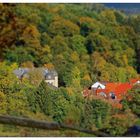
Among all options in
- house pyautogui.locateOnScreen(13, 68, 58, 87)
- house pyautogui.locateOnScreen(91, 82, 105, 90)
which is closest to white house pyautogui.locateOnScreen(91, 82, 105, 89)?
house pyautogui.locateOnScreen(91, 82, 105, 90)

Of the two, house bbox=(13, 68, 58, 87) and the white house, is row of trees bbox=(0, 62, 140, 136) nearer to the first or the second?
house bbox=(13, 68, 58, 87)

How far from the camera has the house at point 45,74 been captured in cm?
736

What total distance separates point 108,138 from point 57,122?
663 millimetres

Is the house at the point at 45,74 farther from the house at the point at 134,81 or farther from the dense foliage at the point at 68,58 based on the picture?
the house at the point at 134,81

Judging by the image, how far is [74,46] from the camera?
753 centimetres

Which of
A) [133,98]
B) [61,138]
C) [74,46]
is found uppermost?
[74,46]

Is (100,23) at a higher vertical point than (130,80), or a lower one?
higher

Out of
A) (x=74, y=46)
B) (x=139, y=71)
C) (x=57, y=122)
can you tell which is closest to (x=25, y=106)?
(x=57, y=122)

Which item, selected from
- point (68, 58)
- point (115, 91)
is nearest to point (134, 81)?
point (115, 91)

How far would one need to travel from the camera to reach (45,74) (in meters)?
7.39

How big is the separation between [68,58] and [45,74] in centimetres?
36

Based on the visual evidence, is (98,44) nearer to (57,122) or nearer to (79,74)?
(79,74)

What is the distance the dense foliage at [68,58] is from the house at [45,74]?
6 centimetres

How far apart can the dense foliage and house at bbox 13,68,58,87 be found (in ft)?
0.19
